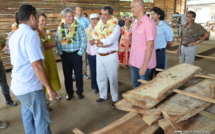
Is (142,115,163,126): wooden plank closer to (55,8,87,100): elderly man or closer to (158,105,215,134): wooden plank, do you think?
(158,105,215,134): wooden plank

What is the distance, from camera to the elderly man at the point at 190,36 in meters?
3.43

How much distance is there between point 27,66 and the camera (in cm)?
157

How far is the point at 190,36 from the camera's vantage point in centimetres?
348

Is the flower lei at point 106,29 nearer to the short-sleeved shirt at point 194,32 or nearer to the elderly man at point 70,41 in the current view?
the elderly man at point 70,41

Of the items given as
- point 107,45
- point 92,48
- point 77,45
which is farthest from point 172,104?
point 92,48

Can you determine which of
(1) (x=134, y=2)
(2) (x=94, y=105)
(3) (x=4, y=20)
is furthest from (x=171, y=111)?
(3) (x=4, y=20)

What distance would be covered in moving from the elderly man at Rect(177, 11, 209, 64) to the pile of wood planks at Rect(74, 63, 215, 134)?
1.99 metres

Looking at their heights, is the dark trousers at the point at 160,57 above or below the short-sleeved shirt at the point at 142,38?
below

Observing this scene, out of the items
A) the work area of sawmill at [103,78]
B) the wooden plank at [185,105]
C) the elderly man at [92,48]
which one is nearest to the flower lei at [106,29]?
the work area of sawmill at [103,78]

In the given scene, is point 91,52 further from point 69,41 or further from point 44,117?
point 44,117

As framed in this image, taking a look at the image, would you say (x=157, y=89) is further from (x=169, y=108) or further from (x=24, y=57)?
(x=24, y=57)

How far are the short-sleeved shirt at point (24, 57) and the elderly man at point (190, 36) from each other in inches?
123

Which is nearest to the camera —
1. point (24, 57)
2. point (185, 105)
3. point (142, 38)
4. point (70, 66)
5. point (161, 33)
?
point (185, 105)

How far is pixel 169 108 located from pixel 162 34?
1954 millimetres
